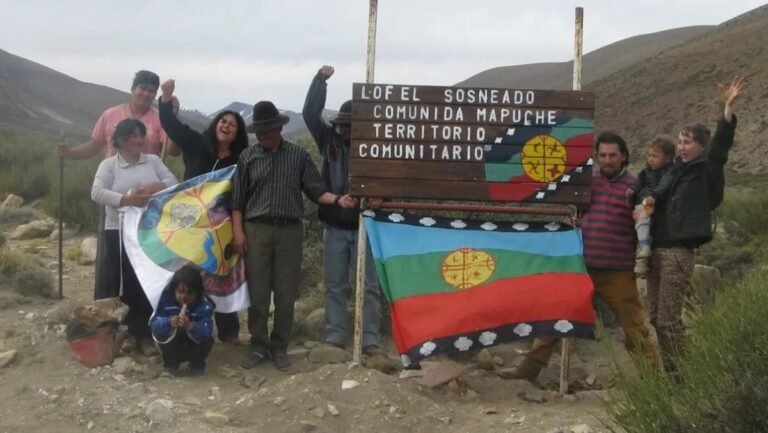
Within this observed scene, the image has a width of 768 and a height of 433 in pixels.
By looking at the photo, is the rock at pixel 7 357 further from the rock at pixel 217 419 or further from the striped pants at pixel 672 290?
the striped pants at pixel 672 290

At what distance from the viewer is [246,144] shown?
697 centimetres

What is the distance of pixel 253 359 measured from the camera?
668cm

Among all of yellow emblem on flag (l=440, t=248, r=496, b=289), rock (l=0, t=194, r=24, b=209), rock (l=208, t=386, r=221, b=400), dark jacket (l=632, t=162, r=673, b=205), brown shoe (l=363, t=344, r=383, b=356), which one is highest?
dark jacket (l=632, t=162, r=673, b=205)

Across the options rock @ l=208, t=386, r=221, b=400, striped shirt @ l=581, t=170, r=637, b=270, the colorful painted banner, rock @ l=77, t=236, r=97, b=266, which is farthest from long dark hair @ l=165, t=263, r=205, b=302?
rock @ l=77, t=236, r=97, b=266

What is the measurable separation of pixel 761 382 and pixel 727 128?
222 cm

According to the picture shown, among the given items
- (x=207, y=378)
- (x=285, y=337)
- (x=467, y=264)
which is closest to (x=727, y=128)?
(x=467, y=264)

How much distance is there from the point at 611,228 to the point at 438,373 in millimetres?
1543

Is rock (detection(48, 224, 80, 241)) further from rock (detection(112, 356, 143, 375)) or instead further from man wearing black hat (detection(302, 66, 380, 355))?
man wearing black hat (detection(302, 66, 380, 355))

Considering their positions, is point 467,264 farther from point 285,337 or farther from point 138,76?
point 138,76

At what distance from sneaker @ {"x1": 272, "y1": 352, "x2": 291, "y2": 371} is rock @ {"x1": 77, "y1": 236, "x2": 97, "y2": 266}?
17.7 feet

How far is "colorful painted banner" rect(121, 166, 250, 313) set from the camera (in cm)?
656

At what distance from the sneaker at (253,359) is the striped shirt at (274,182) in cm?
100

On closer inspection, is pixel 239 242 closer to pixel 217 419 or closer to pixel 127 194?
pixel 127 194

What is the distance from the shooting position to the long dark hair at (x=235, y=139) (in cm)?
675
